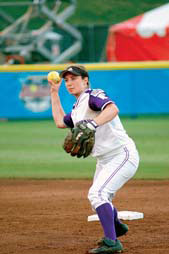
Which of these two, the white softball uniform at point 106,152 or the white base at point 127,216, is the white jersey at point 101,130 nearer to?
the white softball uniform at point 106,152

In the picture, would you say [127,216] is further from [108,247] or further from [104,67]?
[104,67]

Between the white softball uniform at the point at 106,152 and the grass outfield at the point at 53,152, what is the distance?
435 centimetres

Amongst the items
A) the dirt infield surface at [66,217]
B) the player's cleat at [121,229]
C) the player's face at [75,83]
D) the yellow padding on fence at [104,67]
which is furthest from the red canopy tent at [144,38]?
the player's face at [75,83]

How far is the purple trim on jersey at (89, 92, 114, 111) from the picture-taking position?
536cm

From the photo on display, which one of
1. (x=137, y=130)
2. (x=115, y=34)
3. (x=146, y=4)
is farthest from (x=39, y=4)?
(x=137, y=130)

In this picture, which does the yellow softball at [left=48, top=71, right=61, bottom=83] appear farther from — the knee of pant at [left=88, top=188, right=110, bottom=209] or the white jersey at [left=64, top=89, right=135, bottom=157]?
the knee of pant at [left=88, top=188, right=110, bottom=209]

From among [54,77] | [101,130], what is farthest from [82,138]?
[54,77]

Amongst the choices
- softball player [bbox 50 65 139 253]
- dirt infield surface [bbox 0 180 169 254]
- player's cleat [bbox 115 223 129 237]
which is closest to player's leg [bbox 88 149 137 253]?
softball player [bbox 50 65 139 253]

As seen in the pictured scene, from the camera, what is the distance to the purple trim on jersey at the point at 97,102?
5.36 m

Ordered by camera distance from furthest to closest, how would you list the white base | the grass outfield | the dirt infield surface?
the grass outfield → the white base → the dirt infield surface

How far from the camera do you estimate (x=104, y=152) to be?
558 cm

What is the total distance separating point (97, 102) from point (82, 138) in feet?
0.97

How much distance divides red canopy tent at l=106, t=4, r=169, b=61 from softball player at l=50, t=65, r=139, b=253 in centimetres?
1564

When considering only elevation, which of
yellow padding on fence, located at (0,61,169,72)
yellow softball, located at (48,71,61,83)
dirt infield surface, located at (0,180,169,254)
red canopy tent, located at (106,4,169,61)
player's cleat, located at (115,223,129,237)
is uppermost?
yellow softball, located at (48,71,61,83)
